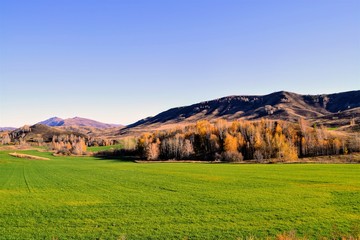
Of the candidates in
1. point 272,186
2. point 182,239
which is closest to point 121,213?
point 182,239

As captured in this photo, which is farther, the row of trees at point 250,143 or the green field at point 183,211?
the row of trees at point 250,143

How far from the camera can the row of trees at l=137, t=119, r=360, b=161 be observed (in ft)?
372

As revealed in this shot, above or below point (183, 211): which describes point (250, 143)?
above

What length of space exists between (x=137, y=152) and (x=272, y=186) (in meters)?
119

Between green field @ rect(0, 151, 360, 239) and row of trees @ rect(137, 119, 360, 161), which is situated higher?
row of trees @ rect(137, 119, 360, 161)

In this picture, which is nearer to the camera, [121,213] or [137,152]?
[121,213]

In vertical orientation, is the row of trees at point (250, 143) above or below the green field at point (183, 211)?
above

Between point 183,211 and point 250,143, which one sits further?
point 250,143

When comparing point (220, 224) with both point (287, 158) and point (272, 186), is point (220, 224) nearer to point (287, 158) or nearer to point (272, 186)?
point (272, 186)

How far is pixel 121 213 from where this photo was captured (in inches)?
1228

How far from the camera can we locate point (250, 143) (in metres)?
123

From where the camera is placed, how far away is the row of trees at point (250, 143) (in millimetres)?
113438

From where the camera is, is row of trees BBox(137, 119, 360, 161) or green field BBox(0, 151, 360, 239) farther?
row of trees BBox(137, 119, 360, 161)

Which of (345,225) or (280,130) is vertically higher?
(280,130)
